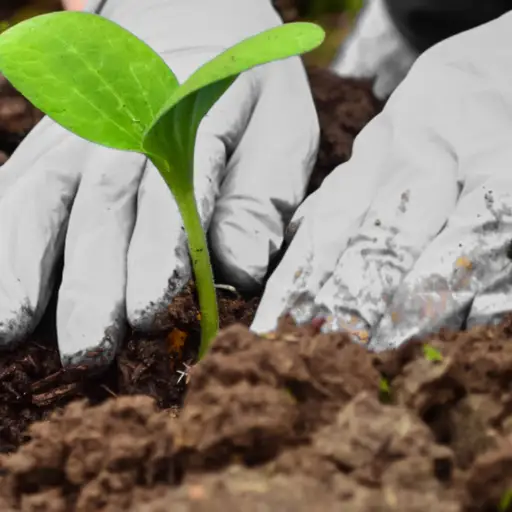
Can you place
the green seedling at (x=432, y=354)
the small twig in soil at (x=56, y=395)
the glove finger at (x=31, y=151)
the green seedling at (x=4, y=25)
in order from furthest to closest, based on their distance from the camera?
1. the green seedling at (x=4, y=25)
2. the glove finger at (x=31, y=151)
3. the small twig in soil at (x=56, y=395)
4. the green seedling at (x=432, y=354)

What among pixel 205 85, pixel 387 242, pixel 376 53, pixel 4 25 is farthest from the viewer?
pixel 376 53

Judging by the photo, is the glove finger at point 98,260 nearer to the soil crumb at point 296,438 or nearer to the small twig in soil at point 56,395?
the small twig in soil at point 56,395

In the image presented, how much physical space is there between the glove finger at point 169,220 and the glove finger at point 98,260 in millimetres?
27

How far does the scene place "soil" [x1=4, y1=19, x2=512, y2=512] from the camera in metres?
0.33

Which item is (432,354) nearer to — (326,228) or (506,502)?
(506,502)

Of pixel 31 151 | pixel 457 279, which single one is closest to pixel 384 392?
pixel 457 279

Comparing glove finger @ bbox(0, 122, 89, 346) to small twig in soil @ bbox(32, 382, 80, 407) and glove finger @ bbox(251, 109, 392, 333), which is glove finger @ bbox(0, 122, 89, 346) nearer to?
small twig in soil @ bbox(32, 382, 80, 407)

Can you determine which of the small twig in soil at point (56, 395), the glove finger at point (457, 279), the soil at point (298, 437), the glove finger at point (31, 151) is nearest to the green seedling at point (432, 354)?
the soil at point (298, 437)

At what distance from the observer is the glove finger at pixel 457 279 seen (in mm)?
779

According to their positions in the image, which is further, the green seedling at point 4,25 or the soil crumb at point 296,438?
the green seedling at point 4,25

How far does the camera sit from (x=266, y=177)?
1065mm

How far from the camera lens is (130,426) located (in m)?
0.43

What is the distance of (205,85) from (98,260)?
1.26 ft

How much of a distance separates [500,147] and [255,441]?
757 millimetres
